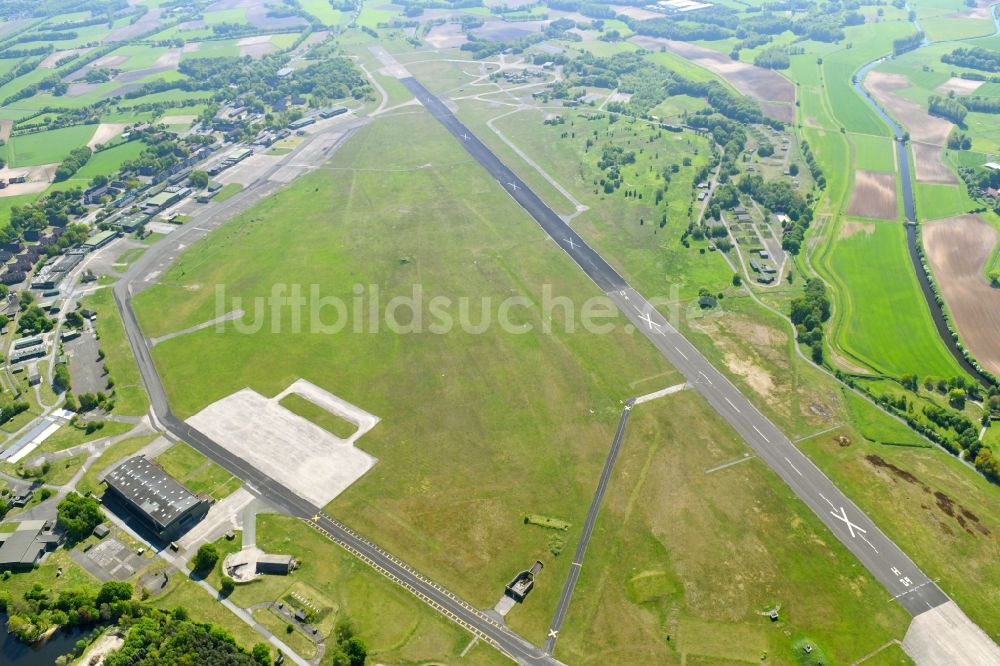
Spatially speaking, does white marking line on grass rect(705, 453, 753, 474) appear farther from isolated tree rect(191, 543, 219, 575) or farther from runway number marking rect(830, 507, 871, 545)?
isolated tree rect(191, 543, 219, 575)

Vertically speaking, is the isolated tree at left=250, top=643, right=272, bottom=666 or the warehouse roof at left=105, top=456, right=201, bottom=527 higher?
the warehouse roof at left=105, top=456, right=201, bottom=527

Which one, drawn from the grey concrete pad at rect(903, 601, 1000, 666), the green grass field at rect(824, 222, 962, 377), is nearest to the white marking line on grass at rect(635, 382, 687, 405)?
the green grass field at rect(824, 222, 962, 377)

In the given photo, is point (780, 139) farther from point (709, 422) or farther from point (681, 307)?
point (709, 422)

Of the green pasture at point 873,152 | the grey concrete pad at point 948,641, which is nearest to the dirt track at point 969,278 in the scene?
the green pasture at point 873,152

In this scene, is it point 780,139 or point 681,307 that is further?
point 780,139

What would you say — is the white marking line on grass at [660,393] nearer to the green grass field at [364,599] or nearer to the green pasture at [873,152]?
the green grass field at [364,599]

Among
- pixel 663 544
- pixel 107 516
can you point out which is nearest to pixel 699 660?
pixel 663 544

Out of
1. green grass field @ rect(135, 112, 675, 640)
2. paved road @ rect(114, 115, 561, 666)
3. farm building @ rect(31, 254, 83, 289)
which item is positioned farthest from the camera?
farm building @ rect(31, 254, 83, 289)

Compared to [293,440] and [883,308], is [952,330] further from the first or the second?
[293,440]

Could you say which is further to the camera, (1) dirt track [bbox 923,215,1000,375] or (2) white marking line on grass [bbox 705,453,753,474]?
(1) dirt track [bbox 923,215,1000,375]
